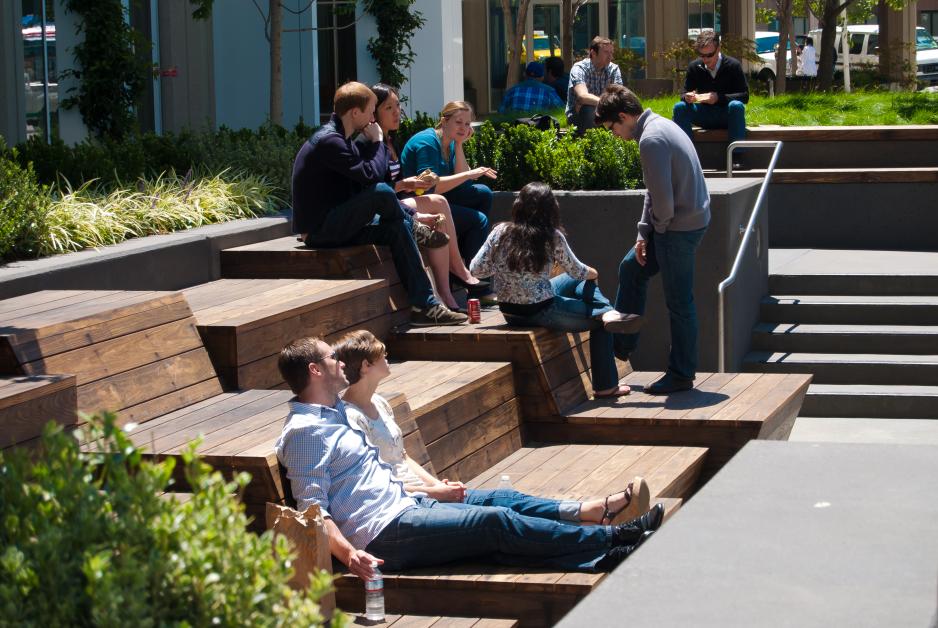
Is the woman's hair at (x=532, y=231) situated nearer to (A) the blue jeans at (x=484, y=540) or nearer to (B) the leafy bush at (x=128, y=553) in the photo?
(A) the blue jeans at (x=484, y=540)

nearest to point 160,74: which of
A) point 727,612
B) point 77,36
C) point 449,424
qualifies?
point 77,36

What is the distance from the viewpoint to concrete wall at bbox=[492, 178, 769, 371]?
10258 millimetres

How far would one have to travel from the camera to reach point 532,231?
7926 mm

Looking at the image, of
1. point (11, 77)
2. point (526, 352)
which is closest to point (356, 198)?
point (526, 352)

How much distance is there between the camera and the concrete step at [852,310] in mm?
10961

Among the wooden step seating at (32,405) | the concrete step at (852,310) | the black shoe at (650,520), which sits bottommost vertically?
the black shoe at (650,520)

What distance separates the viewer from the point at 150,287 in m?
8.20

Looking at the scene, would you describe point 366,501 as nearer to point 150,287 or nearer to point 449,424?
point 449,424

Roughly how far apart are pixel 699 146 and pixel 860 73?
1230 cm

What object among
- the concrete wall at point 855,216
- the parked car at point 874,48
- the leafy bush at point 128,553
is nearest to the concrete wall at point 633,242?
the concrete wall at point 855,216

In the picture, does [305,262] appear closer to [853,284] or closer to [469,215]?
[469,215]

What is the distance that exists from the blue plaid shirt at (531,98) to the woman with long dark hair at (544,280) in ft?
35.0

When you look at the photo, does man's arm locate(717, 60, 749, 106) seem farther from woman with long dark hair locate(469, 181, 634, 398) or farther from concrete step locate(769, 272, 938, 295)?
woman with long dark hair locate(469, 181, 634, 398)

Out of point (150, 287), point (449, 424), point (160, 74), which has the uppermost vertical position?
point (160, 74)
